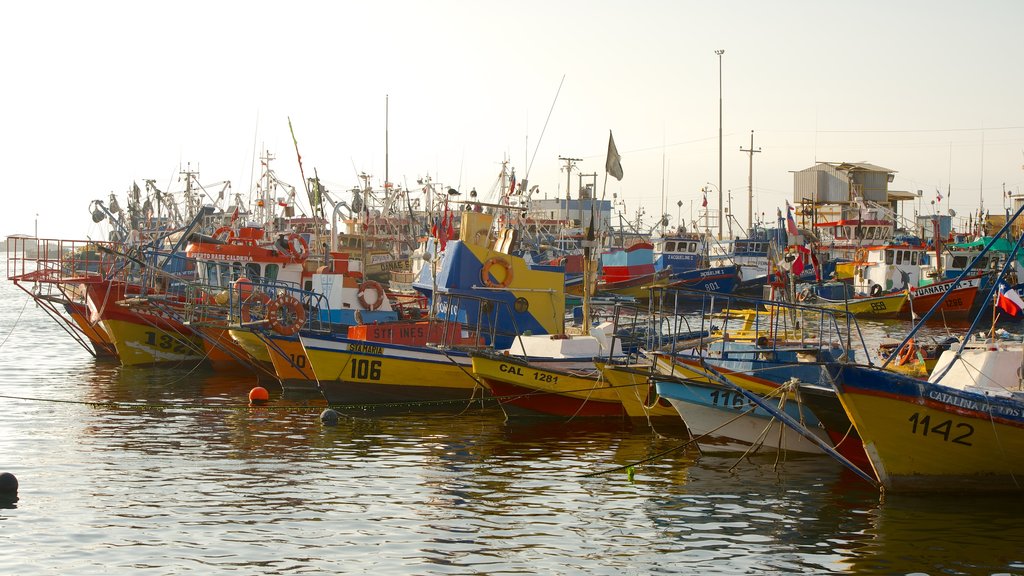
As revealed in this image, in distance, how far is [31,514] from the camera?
15.7 m

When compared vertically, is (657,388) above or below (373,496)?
above

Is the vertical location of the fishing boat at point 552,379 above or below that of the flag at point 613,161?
below

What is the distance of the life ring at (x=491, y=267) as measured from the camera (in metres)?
26.8

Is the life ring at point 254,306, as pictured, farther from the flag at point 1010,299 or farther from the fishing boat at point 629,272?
the fishing boat at point 629,272

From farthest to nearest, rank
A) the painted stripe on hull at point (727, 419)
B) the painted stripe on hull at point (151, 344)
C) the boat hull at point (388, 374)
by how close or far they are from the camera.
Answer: the painted stripe on hull at point (151, 344) → the boat hull at point (388, 374) → the painted stripe on hull at point (727, 419)

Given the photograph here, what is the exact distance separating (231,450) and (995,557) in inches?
513

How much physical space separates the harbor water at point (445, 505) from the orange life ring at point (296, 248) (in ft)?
32.3

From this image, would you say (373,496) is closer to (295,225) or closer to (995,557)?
(995,557)

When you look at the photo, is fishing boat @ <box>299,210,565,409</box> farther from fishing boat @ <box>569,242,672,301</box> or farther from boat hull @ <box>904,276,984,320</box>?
fishing boat @ <box>569,242,672,301</box>

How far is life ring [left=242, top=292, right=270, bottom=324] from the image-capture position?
2880cm

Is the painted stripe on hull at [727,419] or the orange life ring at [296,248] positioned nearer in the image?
the painted stripe on hull at [727,419]

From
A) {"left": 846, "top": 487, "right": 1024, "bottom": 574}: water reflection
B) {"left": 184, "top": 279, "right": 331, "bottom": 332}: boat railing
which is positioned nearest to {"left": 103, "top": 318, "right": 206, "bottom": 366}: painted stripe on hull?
{"left": 184, "top": 279, "right": 331, "bottom": 332}: boat railing

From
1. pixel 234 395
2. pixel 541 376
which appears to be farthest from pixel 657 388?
pixel 234 395

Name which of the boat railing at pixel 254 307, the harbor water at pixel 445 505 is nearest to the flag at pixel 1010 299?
the harbor water at pixel 445 505
